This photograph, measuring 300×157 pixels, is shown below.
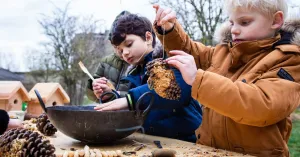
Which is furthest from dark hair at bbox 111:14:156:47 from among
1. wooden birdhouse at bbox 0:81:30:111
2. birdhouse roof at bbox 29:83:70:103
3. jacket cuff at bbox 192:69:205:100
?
birdhouse roof at bbox 29:83:70:103

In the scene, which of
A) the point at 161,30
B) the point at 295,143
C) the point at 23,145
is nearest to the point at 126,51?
the point at 161,30

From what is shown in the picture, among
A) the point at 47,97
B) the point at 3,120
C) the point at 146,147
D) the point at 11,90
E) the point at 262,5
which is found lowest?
the point at 47,97

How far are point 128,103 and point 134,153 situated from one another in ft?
0.69

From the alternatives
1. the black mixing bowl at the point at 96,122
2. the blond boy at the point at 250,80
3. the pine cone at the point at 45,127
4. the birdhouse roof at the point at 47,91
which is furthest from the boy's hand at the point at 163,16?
the birdhouse roof at the point at 47,91

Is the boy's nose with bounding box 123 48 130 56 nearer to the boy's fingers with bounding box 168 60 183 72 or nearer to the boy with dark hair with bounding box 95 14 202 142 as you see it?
the boy with dark hair with bounding box 95 14 202 142

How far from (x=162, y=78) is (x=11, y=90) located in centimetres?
236

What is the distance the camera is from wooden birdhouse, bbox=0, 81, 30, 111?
10.2 feet

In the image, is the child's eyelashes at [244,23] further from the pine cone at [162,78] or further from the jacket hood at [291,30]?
the pine cone at [162,78]

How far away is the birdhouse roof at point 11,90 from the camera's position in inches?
124

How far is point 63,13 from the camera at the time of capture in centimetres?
657

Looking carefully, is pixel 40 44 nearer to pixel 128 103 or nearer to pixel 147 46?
pixel 147 46

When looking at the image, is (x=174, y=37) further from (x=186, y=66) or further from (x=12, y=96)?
(x=12, y=96)

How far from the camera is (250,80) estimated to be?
1.12 m

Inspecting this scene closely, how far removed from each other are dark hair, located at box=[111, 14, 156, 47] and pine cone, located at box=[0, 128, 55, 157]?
784 mm
